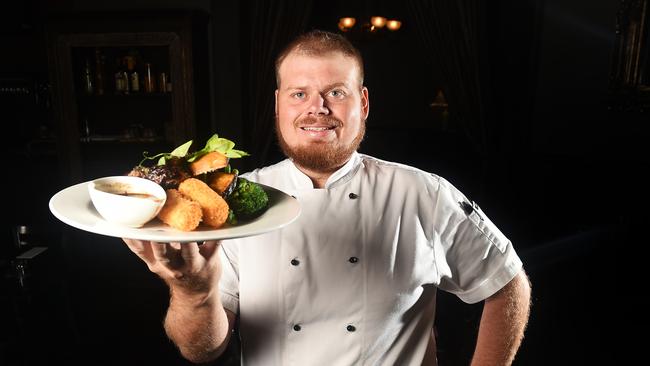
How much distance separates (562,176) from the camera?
148 inches

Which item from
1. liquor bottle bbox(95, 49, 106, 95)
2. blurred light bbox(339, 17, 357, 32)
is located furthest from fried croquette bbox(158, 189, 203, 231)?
blurred light bbox(339, 17, 357, 32)

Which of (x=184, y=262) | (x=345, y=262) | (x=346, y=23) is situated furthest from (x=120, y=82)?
(x=184, y=262)

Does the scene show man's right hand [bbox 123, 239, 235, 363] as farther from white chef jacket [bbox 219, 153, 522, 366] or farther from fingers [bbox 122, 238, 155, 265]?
white chef jacket [bbox 219, 153, 522, 366]

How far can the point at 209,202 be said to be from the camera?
3.91 ft

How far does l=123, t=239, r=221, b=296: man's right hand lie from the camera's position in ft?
3.52

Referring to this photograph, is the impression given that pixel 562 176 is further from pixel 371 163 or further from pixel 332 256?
pixel 332 256

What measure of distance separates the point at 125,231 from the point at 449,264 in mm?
990

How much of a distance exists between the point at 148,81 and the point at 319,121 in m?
3.55

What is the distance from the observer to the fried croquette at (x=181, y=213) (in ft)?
3.59

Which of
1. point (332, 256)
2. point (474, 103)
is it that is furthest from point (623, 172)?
point (332, 256)

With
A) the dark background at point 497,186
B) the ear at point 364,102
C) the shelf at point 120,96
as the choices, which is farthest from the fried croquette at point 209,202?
the shelf at point 120,96

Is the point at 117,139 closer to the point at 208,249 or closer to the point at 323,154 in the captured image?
the point at 323,154

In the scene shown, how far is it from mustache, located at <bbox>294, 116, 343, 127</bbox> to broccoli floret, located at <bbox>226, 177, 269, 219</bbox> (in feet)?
0.86

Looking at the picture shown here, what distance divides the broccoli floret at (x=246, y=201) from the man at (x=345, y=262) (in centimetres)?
25
